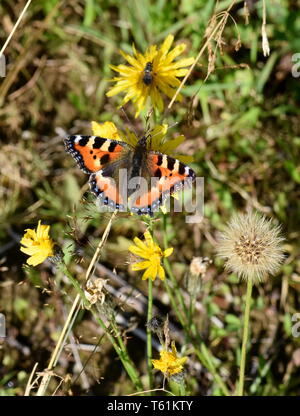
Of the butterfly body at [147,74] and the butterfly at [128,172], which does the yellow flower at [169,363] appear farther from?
the butterfly body at [147,74]

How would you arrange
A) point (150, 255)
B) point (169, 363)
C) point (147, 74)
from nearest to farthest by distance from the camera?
point (169, 363) < point (150, 255) < point (147, 74)

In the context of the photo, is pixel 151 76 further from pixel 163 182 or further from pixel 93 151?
pixel 163 182

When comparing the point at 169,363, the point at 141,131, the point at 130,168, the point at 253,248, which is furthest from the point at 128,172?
the point at 141,131

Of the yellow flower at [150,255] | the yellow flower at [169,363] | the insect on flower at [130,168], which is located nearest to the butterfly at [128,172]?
the insect on flower at [130,168]

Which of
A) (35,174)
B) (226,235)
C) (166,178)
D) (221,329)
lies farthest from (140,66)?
(221,329)

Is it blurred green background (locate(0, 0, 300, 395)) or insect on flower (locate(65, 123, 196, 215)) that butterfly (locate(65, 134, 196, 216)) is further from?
blurred green background (locate(0, 0, 300, 395))

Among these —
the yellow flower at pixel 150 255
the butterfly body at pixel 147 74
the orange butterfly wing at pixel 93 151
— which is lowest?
the yellow flower at pixel 150 255

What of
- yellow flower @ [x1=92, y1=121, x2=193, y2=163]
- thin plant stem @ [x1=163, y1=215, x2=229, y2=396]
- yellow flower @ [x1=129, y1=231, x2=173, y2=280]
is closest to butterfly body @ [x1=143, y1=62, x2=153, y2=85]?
yellow flower @ [x1=92, y1=121, x2=193, y2=163]
